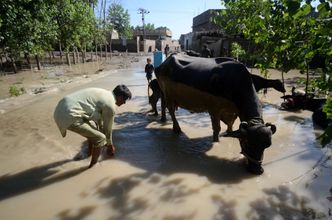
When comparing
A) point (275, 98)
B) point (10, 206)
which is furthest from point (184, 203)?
point (275, 98)

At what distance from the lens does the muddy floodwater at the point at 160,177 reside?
4258 millimetres

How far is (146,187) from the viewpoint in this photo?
4895 mm

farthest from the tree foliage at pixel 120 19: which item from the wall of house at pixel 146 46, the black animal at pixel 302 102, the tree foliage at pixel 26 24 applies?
the black animal at pixel 302 102

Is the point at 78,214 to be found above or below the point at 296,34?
below

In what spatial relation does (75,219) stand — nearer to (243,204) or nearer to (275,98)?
(243,204)

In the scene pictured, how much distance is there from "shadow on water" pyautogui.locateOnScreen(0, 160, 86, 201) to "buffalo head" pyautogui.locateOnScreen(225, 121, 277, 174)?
2.80 metres

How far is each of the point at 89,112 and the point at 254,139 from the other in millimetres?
2637

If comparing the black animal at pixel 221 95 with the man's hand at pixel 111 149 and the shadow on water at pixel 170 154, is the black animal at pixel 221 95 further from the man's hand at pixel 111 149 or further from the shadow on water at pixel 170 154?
the man's hand at pixel 111 149

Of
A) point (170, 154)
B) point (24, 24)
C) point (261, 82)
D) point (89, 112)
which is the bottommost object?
point (170, 154)

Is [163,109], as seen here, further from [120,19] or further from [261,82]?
[120,19]

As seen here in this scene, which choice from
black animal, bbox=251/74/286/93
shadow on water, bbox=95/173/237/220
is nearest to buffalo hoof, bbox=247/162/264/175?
shadow on water, bbox=95/173/237/220

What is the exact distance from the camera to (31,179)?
5066mm

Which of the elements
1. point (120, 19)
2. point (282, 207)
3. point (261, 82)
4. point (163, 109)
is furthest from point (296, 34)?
point (120, 19)

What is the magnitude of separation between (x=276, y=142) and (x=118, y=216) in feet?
14.0
